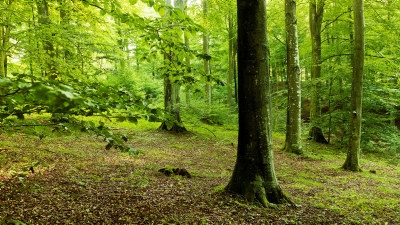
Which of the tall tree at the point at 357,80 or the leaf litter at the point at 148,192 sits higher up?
the tall tree at the point at 357,80

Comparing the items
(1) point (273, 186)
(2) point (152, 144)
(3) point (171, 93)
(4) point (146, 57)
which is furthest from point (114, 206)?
(3) point (171, 93)

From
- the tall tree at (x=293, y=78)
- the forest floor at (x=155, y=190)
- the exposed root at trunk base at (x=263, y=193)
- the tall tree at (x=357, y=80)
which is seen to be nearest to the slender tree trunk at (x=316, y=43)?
the tall tree at (x=293, y=78)

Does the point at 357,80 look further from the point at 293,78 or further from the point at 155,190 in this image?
the point at 155,190

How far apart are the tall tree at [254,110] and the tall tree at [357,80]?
15.6 feet

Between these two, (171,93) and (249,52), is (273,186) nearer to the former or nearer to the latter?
(249,52)

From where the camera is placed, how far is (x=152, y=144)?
32.3 feet

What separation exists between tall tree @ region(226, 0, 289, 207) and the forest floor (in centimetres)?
29

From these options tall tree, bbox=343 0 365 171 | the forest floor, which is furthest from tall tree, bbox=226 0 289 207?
tall tree, bbox=343 0 365 171

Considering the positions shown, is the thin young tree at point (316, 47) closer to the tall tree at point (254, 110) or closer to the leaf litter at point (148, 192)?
the leaf litter at point (148, 192)

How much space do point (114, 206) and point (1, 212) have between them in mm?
1334

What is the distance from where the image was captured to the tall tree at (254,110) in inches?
159

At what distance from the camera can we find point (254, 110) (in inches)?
164

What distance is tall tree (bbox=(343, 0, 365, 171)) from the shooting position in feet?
24.8

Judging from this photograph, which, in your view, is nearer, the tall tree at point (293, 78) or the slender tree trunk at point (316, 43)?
the tall tree at point (293, 78)
